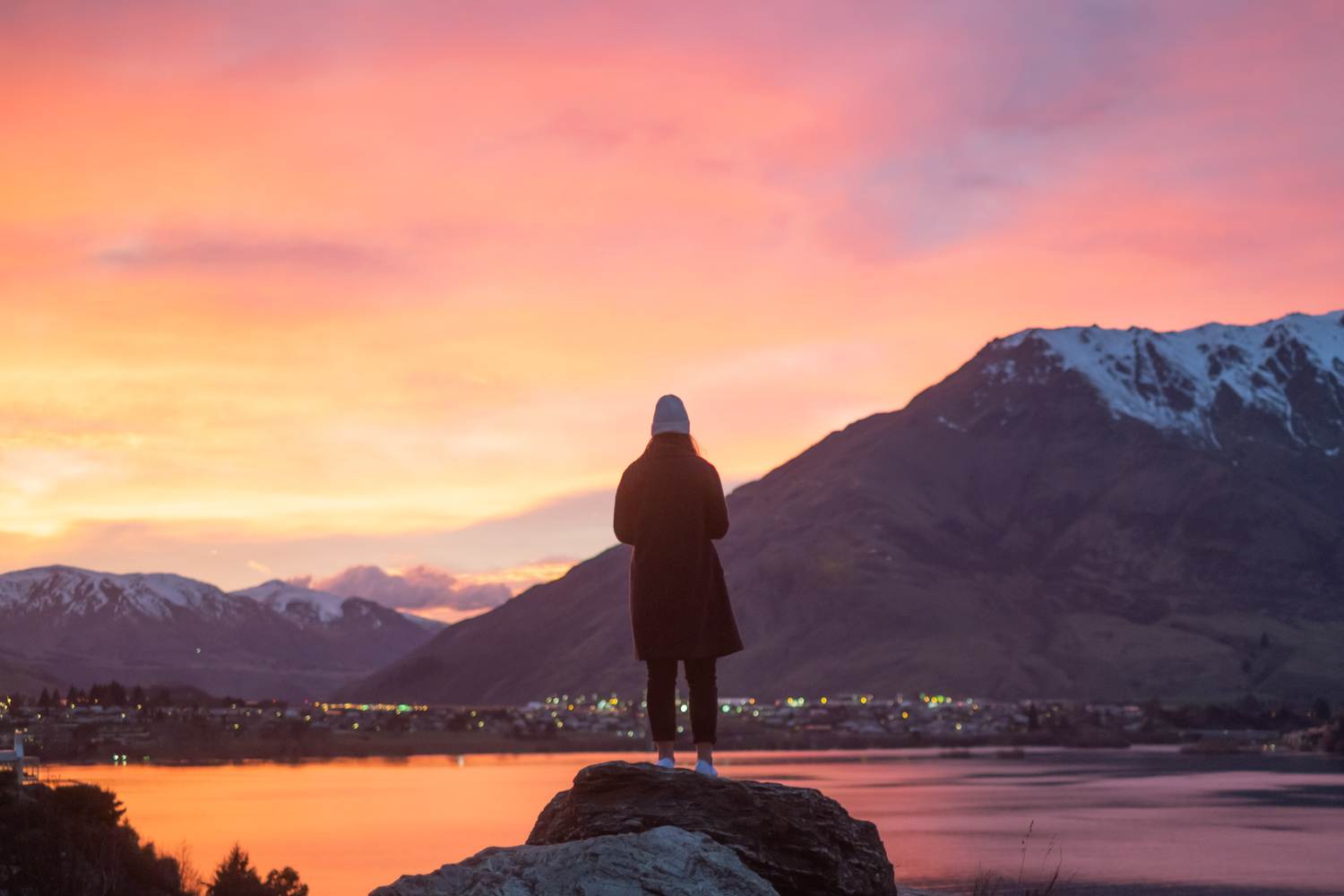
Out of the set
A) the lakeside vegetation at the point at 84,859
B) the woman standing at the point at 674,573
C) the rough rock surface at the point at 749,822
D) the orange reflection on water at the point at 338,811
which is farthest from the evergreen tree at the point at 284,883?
the rough rock surface at the point at 749,822

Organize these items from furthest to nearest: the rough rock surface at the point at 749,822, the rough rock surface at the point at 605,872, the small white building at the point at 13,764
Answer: the small white building at the point at 13,764, the rough rock surface at the point at 749,822, the rough rock surface at the point at 605,872

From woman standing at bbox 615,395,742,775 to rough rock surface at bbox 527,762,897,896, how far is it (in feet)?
3.44

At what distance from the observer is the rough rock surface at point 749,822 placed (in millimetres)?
11148

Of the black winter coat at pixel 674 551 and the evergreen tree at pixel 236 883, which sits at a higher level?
the black winter coat at pixel 674 551

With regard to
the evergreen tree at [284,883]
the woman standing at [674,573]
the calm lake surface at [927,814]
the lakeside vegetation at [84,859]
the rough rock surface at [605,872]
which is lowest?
the calm lake surface at [927,814]

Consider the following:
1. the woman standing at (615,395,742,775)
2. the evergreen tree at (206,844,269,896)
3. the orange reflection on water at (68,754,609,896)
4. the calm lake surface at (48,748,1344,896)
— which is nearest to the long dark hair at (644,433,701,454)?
the woman standing at (615,395,742,775)

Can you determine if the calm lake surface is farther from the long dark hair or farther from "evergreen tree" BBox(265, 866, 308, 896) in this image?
the long dark hair

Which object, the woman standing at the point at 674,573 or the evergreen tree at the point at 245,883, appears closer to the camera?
the woman standing at the point at 674,573

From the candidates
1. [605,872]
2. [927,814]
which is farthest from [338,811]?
[605,872]

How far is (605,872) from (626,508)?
3.99m

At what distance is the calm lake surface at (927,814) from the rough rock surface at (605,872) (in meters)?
28.6

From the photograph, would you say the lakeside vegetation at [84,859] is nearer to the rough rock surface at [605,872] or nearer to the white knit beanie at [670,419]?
the white knit beanie at [670,419]

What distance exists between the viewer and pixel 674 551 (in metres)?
13.0

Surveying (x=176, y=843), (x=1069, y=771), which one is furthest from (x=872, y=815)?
(x=1069, y=771)
